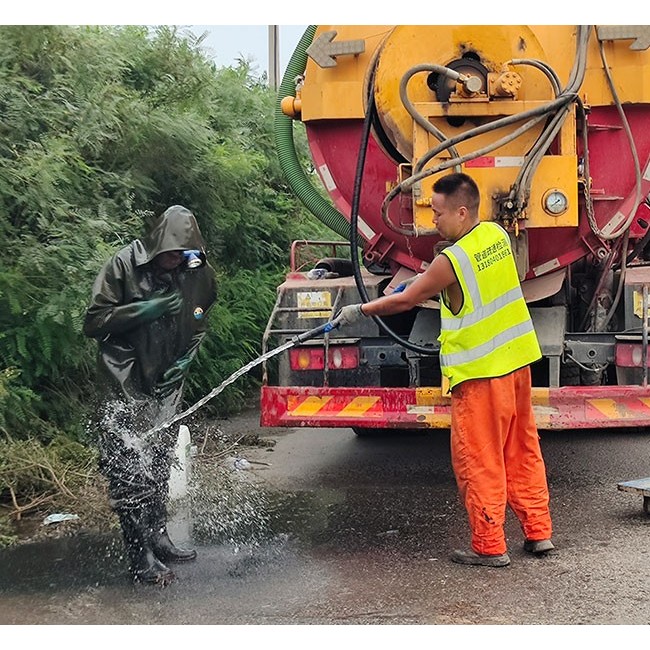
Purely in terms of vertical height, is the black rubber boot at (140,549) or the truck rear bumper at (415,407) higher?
the truck rear bumper at (415,407)

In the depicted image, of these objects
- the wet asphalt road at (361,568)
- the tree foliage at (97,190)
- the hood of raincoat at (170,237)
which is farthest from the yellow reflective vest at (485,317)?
the tree foliage at (97,190)

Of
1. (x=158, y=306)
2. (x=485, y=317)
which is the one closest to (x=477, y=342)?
(x=485, y=317)

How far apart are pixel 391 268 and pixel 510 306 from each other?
4.70 feet

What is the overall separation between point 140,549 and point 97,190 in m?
2.67

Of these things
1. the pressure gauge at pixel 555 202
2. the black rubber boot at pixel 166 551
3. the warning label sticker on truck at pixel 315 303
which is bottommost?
the black rubber boot at pixel 166 551

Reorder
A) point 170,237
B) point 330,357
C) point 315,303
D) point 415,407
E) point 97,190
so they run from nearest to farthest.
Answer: point 170,237 → point 415,407 → point 330,357 → point 315,303 → point 97,190

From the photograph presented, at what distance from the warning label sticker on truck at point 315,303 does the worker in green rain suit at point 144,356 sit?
1340 mm

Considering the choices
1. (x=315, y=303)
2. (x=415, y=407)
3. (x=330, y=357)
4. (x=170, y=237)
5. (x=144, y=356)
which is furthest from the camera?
(x=315, y=303)

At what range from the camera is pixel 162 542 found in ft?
12.9

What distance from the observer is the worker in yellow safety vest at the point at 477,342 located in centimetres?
381

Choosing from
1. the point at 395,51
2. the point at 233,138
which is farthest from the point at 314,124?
the point at 233,138

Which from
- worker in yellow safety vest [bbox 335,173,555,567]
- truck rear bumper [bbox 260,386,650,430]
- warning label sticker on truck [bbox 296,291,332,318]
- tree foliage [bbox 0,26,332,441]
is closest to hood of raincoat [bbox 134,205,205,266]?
worker in yellow safety vest [bbox 335,173,555,567]

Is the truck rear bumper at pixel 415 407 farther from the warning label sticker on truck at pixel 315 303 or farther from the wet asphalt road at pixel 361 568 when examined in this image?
the warning label sticker on truck at pixel 315 303

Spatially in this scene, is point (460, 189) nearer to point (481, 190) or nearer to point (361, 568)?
point (481, 190)
